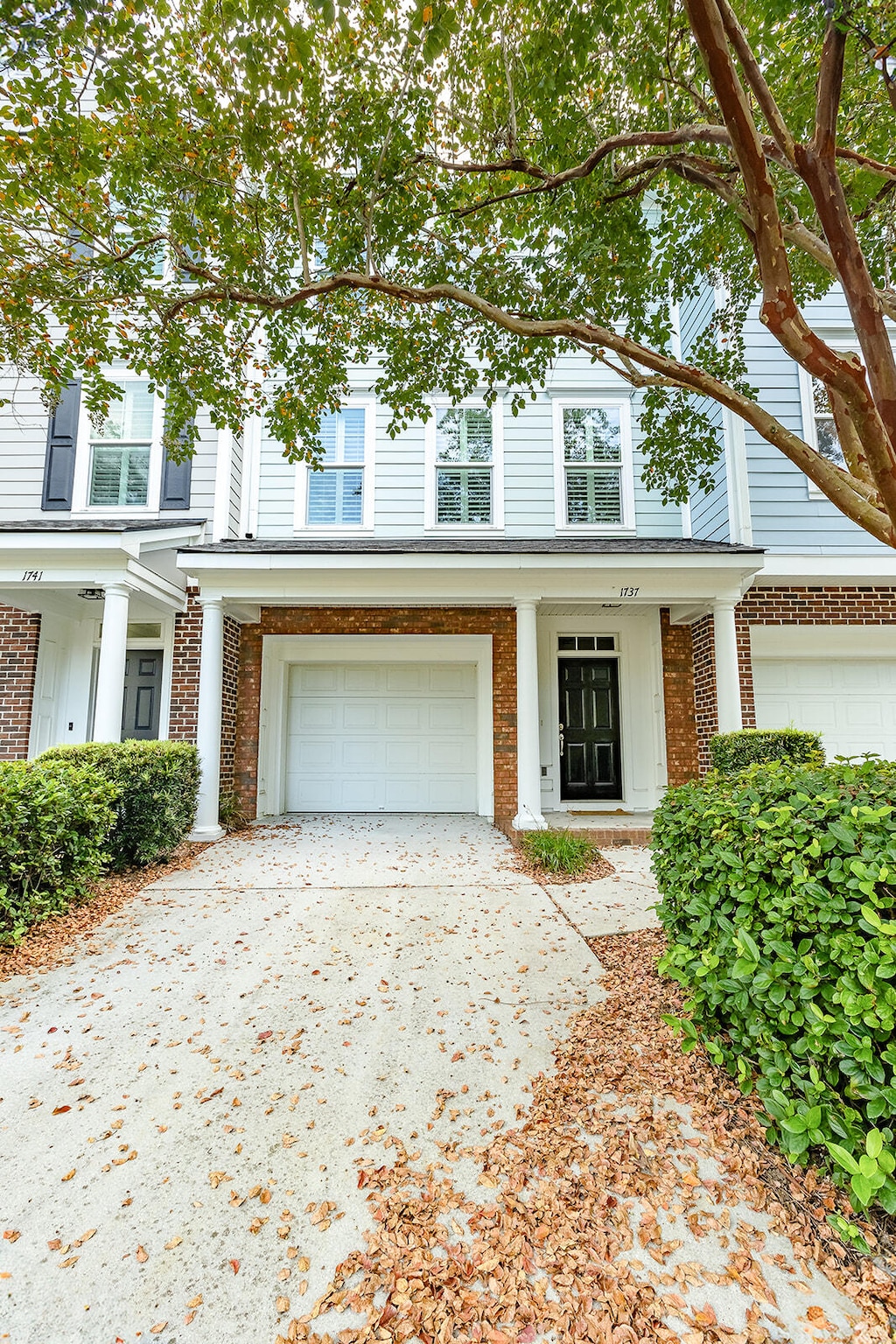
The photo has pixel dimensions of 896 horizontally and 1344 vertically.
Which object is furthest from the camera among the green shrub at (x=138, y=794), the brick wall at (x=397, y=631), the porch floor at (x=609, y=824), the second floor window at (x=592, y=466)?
the second floor window at (x=592, y=466)

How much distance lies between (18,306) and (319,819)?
616 cm

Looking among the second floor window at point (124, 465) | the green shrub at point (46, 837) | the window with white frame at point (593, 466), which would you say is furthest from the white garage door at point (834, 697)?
the second floor window at point (124, 465)

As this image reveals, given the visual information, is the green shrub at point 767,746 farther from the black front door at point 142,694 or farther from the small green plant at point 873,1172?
the black front door at point 142,694

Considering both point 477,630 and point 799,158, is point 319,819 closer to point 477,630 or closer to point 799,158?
point 477,630

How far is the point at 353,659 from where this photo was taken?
8.76 metres

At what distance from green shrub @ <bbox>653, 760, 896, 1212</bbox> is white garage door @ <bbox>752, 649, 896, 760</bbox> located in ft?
19.2

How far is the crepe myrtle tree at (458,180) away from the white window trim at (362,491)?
2.94 metres

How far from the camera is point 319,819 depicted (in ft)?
27.1

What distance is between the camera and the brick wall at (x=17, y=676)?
25.1ft

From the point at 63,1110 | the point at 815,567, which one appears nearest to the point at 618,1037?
the point at 63,1110

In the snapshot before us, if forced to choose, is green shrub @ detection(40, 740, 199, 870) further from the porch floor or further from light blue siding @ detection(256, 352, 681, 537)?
the porch floor

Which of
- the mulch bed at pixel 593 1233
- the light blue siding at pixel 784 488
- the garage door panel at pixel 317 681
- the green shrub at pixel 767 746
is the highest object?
the light blue siding at pixel 784 488

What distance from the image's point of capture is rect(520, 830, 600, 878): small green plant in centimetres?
568

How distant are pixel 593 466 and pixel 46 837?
7.63 meters
